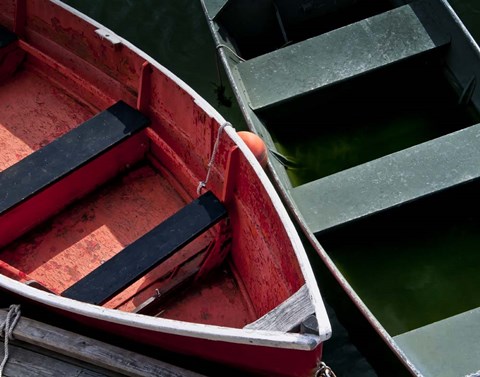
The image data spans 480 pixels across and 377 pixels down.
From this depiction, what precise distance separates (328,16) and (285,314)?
490cm

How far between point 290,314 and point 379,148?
134 inches

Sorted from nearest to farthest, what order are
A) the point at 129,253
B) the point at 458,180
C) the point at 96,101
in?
1. the point at 129,253
2. the point at 458,180
3. the point at 96,101

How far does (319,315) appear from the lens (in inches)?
170

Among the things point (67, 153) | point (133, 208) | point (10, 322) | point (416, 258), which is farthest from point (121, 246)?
point (416, 258)

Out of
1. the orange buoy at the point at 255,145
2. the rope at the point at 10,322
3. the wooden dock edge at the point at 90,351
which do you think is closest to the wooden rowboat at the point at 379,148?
the orange buoy at the point at 255,145

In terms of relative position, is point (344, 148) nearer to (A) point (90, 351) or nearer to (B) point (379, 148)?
(B) point (379, 148)

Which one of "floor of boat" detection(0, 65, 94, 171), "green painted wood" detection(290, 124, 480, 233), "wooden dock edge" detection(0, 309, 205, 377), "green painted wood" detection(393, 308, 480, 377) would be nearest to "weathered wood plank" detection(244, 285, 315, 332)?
"wooden dock edge" detection(0, 309, 205, 377)

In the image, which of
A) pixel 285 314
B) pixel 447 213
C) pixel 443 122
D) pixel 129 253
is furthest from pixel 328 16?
pixel 285 314

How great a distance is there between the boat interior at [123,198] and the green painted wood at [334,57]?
4.34 feet

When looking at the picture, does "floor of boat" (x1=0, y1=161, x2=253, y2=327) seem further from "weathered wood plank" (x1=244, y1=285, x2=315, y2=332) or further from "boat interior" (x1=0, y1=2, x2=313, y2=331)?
"weathered wood plank" (x1=244, y1=285, x2=315, y2=332)

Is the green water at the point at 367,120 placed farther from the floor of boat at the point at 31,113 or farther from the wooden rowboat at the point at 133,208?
the floor of boat at the point at 31,113

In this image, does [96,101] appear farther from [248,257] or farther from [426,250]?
[426,250]

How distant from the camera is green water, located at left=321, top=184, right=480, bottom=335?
629cm

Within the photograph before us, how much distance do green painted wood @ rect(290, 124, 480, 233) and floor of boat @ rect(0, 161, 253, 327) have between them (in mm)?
1022
